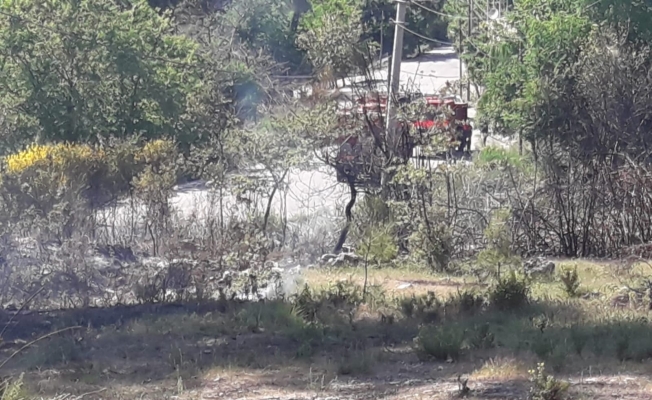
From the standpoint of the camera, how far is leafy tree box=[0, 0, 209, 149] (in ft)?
87.7

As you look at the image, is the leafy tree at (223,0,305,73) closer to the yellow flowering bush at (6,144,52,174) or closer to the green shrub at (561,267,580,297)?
the yellow flowering bush at (6,144,52,174)

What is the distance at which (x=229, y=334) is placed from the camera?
948 centimetres

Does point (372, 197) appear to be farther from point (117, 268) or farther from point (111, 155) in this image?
point (111, 155)

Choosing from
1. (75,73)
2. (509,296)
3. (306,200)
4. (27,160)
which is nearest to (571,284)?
(509,296)

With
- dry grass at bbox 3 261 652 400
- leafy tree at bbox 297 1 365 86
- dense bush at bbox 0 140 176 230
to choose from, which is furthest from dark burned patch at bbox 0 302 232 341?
leafy tree at bbox 297 1 365 86

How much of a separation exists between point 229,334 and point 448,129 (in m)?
9.86

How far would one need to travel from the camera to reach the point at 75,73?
2714cm

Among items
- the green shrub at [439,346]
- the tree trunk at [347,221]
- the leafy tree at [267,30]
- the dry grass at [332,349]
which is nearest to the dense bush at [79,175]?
the tree trunk at [347,221]

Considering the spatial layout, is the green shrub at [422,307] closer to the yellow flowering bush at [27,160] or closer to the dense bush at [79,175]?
the dense bush at [79,175]

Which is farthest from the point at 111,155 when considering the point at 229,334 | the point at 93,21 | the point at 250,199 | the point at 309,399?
the point at 309,399

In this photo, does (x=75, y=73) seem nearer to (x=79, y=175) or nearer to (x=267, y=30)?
(x=79, y=175)

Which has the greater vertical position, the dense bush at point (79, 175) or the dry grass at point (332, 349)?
the dense bush at point (79, 175)

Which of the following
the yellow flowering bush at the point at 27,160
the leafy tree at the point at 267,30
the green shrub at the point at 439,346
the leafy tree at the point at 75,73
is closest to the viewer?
the green shrub at the point at 439,346

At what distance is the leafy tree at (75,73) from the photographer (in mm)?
26734
